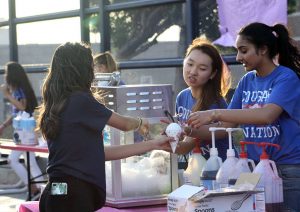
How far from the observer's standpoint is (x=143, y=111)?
352cm

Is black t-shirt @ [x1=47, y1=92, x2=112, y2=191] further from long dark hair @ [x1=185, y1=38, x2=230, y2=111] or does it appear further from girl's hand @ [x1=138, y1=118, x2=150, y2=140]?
long dark hair @ [x1=185, y1=38, x2=230, y2=111]

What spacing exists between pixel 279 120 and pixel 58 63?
1.04 meters

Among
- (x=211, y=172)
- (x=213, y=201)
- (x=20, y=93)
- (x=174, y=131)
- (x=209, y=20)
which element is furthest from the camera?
(x=20, y=93)

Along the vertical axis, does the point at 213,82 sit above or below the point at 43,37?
below

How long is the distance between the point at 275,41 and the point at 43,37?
627 cm

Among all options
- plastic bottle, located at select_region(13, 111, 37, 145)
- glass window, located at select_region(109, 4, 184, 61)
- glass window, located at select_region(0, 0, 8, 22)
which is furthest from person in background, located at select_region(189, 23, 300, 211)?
glass window, located at select_region(0, 0, 8, 22)

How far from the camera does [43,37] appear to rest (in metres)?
9.11

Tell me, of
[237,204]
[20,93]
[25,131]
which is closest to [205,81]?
[237,204]

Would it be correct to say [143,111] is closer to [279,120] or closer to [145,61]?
[279,120]

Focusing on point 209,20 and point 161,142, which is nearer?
point 161,142

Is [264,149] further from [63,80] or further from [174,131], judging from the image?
[63,80]

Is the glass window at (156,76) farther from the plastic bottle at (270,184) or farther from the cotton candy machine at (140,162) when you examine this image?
the plastic bottle at (270,184)

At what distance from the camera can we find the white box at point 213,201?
2.66 meters

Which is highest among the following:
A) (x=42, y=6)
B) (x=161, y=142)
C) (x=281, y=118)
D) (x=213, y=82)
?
(x=42, y=6)
